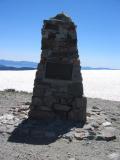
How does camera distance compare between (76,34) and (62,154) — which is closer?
(62,154)

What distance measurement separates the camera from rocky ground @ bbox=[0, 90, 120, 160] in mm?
10953

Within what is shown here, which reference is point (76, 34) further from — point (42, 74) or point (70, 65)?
point (42, 74)

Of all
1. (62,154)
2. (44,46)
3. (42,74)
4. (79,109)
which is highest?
(44,46)

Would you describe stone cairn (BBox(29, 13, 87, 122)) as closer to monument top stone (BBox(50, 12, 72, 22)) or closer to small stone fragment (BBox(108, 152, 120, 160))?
monument top stone (BBox(50, 12, 72, 22))

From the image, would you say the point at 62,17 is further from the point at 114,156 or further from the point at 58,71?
the point at 114,156

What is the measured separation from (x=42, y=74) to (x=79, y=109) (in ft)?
7.14

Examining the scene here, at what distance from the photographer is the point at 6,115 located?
15.4 meters

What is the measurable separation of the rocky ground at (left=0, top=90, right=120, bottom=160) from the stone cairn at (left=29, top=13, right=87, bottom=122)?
2.01 ft

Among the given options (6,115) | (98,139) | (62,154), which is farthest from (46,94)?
(62,154)

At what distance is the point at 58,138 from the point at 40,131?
90cm

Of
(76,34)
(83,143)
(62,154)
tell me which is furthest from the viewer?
(76,34)

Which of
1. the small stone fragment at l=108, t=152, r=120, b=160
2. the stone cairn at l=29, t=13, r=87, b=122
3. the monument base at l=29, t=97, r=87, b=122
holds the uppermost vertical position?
the stone cairn at l=29, t=13, r=87, b=122

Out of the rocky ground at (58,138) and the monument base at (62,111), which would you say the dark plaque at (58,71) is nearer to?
the monument base at (62,111)

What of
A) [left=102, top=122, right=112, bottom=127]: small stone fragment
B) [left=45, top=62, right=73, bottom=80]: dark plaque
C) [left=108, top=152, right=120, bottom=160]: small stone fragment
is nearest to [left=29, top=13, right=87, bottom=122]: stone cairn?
[left=45, top=62, right=73, bottom=80]: dark plaque
